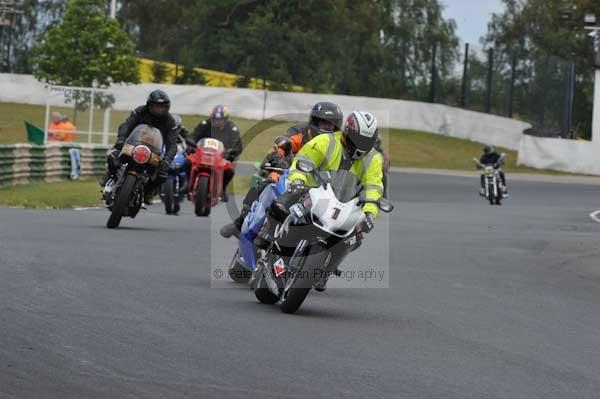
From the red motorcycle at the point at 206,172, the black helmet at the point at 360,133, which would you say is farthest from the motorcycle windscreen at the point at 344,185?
the red motorcycle at the point at 206,172

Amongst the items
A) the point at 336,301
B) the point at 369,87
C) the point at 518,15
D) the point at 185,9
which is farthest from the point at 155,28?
the point at 336,301

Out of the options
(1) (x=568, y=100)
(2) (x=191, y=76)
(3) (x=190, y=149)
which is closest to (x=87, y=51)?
(2) (x=191, y=76)

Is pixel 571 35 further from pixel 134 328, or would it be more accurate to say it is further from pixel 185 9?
pixel 134 328

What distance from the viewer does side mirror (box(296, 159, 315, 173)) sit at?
31.7 ft

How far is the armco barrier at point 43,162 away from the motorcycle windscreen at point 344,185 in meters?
17.0

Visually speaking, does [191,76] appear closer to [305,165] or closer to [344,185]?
[344,185]

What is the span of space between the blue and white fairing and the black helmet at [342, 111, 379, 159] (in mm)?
703

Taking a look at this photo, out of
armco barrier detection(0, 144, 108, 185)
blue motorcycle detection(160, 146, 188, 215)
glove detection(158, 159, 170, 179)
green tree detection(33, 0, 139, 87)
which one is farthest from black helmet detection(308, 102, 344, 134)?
green tree detection(33, 0, 139, 87)

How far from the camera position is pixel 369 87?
59.5 m

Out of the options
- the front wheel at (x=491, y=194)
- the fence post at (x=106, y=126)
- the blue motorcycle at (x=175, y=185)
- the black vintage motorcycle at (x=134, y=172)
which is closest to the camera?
the black vintage motorcycle at (x=134, y=172)

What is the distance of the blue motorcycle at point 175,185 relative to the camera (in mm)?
21031

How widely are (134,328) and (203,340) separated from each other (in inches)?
19.2

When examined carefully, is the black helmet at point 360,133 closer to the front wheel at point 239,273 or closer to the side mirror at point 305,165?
the side mirror at point 305,165

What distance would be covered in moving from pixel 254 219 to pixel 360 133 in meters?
1.25
